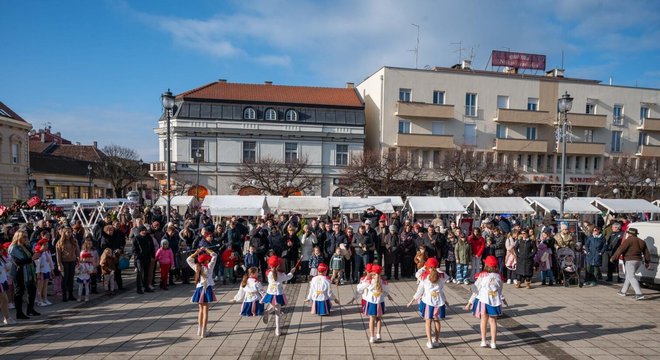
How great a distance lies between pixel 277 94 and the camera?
40844mm

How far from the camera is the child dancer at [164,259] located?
11516 mm

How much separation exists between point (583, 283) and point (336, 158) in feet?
91.3

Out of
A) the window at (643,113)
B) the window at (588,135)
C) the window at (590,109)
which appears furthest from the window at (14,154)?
the window at (643,113)

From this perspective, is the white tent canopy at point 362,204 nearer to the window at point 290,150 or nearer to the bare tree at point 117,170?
the window at point 290,150

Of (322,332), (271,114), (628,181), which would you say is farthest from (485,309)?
(628,181)

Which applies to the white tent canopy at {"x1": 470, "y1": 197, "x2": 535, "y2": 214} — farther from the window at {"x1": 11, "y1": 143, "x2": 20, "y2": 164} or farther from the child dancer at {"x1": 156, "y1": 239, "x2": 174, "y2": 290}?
the window at {"x1": 11, "y1": 143, "x2": 20, "y2": 164}

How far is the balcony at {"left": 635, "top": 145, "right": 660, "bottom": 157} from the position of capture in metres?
43.4

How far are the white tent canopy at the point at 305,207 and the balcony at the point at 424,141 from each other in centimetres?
1842

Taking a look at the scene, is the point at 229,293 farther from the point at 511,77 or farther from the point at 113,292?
the point at 511,77

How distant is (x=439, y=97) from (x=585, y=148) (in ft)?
50.8

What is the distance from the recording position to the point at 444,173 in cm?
3475

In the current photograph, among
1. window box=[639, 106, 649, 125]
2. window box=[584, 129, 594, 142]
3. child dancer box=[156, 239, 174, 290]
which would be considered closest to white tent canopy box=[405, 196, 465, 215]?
child dancer box=[156, 239, 174, 290]

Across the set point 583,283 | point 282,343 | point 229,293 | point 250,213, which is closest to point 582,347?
point 282,343

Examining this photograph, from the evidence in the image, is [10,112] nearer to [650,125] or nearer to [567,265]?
[567,265]
